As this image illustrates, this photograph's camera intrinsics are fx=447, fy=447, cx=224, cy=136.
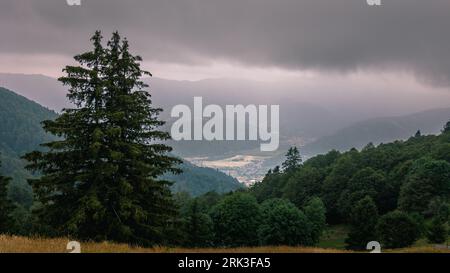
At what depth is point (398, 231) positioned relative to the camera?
8225cm

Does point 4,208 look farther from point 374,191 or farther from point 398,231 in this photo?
point 374,191

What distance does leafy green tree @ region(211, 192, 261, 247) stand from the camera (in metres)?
89.7

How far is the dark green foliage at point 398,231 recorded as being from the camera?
8169 centimetres

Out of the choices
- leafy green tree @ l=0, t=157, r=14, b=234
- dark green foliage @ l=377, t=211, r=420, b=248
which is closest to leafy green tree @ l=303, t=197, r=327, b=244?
dark green foliage @ l=377, t=211, r=420, b=248

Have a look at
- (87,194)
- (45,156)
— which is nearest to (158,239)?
(87,194)

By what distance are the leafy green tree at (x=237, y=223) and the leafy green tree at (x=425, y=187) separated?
40.8 m

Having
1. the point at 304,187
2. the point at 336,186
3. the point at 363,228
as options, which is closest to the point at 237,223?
the point at 363,228

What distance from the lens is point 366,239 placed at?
86.5m

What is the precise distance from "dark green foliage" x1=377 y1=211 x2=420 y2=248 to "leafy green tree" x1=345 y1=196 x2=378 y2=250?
2.47 metres

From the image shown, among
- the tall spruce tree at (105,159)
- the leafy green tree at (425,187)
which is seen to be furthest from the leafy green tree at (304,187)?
the tall spruce tree at (105,159)

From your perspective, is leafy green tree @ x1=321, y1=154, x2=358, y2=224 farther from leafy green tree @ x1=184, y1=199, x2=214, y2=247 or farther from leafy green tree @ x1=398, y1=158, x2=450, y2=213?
leafy green tree @ x1=184, y1=199, x2=214, y2=247

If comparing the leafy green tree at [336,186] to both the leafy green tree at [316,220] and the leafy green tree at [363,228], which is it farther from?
the leafy green tree at [363,228]
